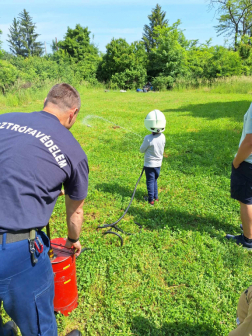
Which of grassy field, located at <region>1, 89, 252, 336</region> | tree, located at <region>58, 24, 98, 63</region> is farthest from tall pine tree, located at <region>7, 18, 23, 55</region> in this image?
grassy field, located at <region>1, 89, 252, 336</region>

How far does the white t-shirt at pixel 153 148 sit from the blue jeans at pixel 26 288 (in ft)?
7.80

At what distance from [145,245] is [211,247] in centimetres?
81

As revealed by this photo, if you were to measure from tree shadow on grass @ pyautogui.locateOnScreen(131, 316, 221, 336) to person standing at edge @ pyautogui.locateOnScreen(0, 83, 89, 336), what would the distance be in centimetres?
87

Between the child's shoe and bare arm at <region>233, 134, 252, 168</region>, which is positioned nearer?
bare arm at <region>233, 134, 252, 168</region>

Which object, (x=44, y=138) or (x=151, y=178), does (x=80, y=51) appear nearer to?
(x=151, y=178)

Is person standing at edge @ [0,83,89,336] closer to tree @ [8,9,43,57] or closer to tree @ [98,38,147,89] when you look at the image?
tree @ [98,38,147,89]

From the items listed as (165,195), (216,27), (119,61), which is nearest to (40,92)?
(119,61)

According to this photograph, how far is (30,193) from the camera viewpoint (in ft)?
4.30

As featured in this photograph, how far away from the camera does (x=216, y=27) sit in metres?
30.6

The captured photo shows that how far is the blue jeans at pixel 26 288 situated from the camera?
127cm

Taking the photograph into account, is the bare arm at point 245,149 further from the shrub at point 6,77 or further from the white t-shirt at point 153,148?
the shrub at point 6,77

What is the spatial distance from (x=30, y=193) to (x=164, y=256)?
6.57 feet

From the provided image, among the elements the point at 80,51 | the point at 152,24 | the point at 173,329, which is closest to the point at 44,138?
the point at 173,329

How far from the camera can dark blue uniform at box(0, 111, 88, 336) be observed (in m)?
1.27
